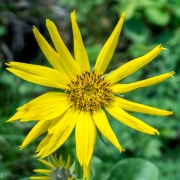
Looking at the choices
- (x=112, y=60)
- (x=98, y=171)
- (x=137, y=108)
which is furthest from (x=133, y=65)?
(x=112, y=60)


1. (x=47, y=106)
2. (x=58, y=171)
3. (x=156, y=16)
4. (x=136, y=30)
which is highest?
(x=156, y=16)

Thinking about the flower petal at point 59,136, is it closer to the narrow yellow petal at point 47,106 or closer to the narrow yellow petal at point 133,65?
the narrow yellow petal at point 47,106

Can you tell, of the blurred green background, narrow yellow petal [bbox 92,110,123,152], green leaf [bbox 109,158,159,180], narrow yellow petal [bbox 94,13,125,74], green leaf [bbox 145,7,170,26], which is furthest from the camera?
green leaf [bbox 145,7,170,26]

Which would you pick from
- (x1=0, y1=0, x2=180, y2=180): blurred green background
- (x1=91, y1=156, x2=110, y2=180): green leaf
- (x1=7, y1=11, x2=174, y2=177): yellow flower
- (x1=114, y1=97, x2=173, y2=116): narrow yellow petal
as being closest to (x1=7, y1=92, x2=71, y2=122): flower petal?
(x1=7, y1=11, x2=174, y2=177): yellow flower

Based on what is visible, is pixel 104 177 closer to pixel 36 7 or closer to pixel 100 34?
pixel 100 34

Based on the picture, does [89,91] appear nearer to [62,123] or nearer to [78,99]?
[78,99]

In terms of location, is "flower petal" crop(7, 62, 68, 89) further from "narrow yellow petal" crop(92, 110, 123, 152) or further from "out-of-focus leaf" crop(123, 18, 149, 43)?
"out-of-focus leaf" crop(123, 18, 149, 43)

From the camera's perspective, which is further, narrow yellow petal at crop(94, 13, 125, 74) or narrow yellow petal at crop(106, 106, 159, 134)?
narrow yellow petal at crop(94, 13, 125, 74)

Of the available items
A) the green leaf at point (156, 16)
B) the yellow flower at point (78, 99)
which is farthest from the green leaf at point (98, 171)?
the green leaf at point (156, 16)
